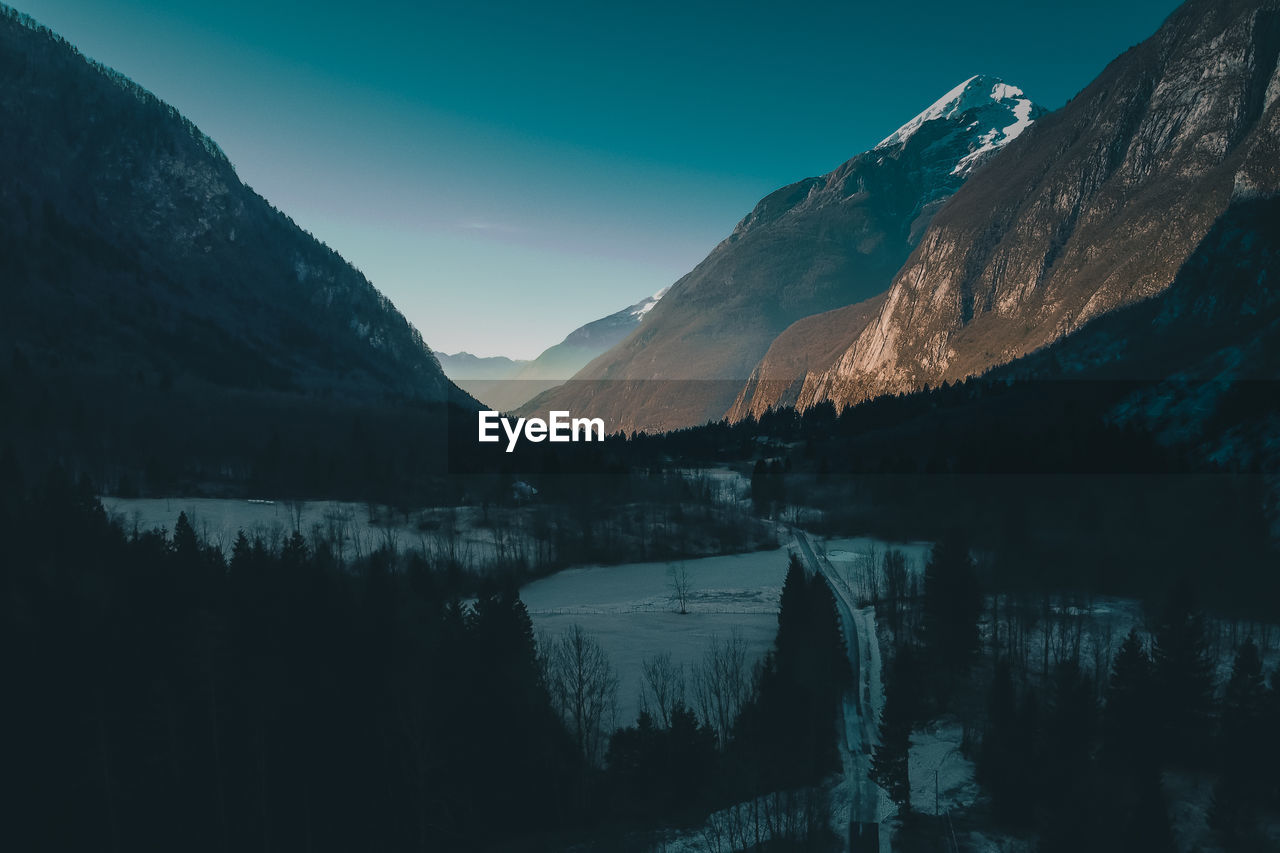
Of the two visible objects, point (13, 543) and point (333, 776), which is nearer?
point (333, 776)

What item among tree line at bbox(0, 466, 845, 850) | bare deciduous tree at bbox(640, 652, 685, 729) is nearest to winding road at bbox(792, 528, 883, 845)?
tree line at bbox(0, 466, 845, 850)

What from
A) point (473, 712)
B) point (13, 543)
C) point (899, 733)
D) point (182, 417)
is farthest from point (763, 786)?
point (182, 417)

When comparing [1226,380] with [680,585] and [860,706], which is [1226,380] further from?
[860,706]

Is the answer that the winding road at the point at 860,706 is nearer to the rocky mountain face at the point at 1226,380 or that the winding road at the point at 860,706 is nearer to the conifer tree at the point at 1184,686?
the conifer tree at the point at 1184,686

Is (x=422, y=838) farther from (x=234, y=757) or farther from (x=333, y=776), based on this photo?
(x=234, y=757)

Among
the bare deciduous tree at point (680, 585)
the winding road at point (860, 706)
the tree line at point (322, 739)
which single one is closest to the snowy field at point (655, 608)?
the bare deciduous tree at point (680, 585)
